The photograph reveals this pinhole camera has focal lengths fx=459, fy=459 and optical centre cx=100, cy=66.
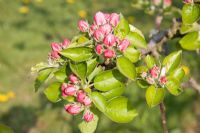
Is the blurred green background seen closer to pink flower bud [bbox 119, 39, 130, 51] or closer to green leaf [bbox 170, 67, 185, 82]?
green leaf [bbox 170, 67, 185, 82]

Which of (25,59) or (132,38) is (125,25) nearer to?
(132,38)

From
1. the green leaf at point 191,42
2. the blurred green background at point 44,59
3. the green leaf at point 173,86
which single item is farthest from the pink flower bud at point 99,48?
the blurred green background at point 44,59

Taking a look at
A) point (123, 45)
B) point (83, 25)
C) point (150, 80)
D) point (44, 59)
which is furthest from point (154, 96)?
point (44, 59)

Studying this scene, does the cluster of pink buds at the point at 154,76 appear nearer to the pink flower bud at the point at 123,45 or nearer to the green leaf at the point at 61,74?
the pink flower bud at the point at 123,45

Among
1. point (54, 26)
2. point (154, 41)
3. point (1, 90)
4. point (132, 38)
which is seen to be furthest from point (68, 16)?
point (132, 38)

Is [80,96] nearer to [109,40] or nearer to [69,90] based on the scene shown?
[69,90]
